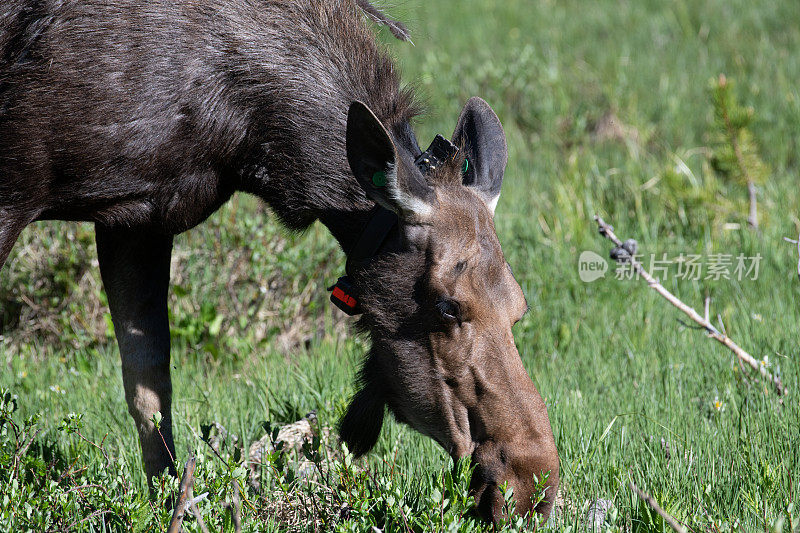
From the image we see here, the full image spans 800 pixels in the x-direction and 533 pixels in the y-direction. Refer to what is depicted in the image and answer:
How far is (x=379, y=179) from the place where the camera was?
2.80m

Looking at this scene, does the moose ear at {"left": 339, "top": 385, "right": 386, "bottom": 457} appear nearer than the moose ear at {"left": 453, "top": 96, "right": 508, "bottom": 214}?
Yes

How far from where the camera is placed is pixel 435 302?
9.36 feet

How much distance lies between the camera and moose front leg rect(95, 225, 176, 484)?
138 inches

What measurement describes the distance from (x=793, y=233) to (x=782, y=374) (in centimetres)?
199

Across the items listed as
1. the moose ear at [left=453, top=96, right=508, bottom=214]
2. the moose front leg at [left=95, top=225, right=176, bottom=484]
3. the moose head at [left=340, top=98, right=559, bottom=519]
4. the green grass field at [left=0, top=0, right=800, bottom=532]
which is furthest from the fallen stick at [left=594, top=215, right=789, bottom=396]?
the moose front leg at [left=95, top=225, right=176, bottom=484]

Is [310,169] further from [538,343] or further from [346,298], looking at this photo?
[538,343]

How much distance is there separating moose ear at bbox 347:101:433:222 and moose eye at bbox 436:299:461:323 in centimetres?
30

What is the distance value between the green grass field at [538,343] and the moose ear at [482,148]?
0.18 m

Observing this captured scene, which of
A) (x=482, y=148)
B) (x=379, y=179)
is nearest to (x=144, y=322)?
(x=379, y=179)

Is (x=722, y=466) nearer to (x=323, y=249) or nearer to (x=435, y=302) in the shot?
(x=435, y=302)

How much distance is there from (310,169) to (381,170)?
0.41m

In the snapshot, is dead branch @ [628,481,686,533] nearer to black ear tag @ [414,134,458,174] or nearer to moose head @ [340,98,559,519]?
moose head @ [340,98,559,519]

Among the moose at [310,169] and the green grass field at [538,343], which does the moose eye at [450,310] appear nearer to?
the moose at [310,169]

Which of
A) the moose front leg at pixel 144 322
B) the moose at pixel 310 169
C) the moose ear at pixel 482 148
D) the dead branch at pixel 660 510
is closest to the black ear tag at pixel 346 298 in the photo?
the moose at pixel 310 169
